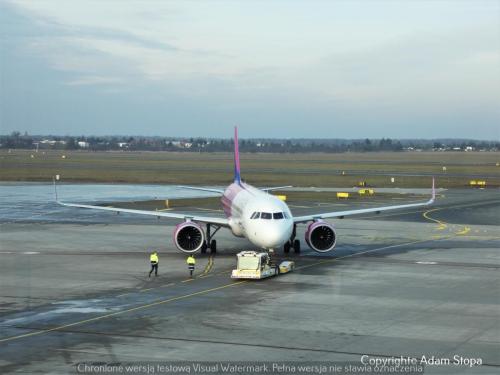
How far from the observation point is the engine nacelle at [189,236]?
45.3m

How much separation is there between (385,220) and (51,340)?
48.6m

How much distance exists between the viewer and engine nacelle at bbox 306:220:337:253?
45312 mm

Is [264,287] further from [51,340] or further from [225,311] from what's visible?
[51,340]

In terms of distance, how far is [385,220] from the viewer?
70188 mm

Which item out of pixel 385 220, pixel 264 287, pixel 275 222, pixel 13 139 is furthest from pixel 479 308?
pixel 385 220

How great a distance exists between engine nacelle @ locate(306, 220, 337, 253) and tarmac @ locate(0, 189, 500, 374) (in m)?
0.90

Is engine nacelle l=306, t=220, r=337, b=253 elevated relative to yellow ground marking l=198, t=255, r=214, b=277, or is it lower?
elevated

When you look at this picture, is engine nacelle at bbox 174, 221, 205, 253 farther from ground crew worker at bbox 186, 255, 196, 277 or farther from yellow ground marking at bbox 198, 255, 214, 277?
ground crew worker at bbox 186, 255, 196, 277

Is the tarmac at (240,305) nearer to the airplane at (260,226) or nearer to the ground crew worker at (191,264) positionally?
the ground crew worker at (191,264)

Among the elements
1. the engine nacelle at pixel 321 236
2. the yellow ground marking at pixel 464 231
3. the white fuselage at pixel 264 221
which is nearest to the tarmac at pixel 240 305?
the engine nacelle at pixel 321 236

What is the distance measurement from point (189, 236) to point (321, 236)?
786cm

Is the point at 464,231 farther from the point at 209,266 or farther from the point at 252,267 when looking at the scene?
the point at 252,267

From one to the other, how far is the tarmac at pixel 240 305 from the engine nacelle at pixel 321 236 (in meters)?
0.90

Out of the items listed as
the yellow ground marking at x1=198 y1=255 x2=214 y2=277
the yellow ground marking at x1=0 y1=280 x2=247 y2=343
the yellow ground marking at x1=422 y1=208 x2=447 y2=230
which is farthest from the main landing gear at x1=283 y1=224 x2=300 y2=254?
the yellow ground marking at x1=422 y1=208 x2=447 y2=230
